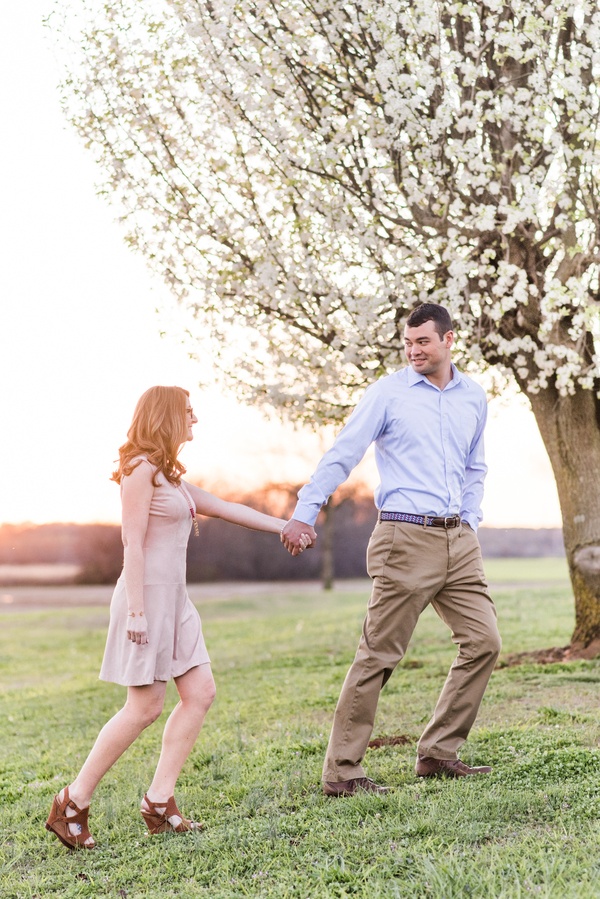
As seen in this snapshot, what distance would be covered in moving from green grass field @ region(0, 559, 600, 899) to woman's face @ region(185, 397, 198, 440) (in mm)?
2017

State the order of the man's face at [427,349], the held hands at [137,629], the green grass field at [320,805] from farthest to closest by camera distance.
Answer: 1. the man's face at [427,349]
2. the held hands at [137,629]
3. the green grass field at [320,805]

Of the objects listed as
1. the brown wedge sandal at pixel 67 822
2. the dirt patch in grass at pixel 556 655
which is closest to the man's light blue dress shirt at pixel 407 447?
the brown wedge sandal at pixel 67 822

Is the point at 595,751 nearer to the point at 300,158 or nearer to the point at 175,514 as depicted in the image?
the point at 175,514

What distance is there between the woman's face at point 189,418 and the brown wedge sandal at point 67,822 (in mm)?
1895

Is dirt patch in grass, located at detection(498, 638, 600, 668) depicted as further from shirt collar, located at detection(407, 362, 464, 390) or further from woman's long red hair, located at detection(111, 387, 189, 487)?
woman's long red hair, located at detection(111, 387, 189, 487)

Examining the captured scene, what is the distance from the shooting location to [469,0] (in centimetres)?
847

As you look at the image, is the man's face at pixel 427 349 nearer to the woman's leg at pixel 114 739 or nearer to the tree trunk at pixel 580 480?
the woman's leg at pixel 114 739

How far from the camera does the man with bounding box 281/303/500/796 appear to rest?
5.04 meters

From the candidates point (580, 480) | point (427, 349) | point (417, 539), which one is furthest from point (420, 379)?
point (580, 480)

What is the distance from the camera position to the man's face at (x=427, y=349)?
17.0 ft

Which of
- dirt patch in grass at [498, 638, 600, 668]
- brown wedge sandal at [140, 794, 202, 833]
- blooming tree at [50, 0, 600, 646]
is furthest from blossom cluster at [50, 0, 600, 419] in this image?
brown wedge sandal at [140, 794, 202, 833]

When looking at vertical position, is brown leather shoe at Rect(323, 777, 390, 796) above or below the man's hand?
below

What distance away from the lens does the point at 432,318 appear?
5180mm

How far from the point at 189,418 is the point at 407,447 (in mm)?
1226
